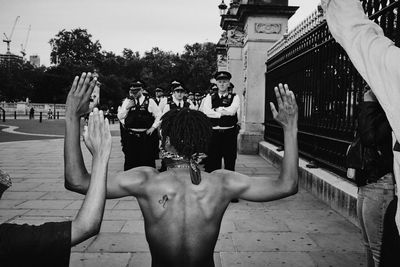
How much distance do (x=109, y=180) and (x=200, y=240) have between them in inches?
25.9

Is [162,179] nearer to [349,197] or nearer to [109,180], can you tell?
[109,180]

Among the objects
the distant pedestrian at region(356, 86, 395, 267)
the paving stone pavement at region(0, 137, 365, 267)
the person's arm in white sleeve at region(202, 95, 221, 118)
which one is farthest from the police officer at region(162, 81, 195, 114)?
the distant pedestrian at region(356, 86, 395, 267)

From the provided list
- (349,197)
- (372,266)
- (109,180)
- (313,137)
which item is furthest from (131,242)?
(313,137)

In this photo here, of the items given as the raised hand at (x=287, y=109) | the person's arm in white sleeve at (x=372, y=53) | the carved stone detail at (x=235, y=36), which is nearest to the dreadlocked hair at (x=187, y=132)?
the raised hand at (x=287, y=109)

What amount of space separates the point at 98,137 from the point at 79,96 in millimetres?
407

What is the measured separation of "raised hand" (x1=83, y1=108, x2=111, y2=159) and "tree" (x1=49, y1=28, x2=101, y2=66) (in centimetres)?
8227

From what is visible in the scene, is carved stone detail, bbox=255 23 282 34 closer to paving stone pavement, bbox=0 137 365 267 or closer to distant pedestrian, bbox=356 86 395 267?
paving stone pavement, bbox=0 137 365 267

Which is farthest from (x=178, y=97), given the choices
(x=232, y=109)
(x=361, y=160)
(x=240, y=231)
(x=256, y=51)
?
(x=361, y=160)

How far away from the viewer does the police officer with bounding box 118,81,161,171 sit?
25.1 feet

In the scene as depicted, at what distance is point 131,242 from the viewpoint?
13.6 ft

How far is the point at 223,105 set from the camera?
21.2 ft

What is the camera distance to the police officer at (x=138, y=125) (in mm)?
7645

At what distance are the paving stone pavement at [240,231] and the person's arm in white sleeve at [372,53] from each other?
8.76 ft

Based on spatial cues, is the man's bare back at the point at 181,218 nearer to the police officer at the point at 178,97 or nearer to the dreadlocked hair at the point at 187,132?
the dreadlocked hair at the point at 187,132
